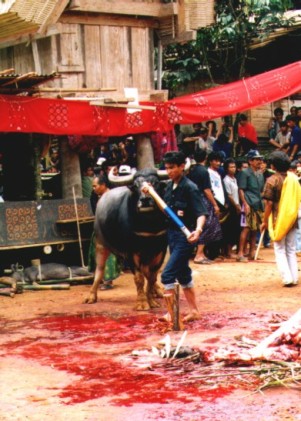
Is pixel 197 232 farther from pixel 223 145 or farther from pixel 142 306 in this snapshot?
pixel 223 145

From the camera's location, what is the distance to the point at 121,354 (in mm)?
8172

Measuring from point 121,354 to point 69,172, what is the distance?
7083mm

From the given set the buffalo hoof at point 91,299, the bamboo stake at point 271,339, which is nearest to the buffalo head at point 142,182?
the buffalo hoof at point 91,299

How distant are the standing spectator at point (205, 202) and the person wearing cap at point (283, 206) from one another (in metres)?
2.54

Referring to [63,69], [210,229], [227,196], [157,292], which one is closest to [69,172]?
[63,69]

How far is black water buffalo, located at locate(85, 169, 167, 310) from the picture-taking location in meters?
10.8

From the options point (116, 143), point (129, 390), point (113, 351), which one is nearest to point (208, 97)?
point (116, 143)

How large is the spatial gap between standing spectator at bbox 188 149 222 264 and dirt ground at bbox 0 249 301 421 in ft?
4.69

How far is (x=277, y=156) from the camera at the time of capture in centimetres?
1220

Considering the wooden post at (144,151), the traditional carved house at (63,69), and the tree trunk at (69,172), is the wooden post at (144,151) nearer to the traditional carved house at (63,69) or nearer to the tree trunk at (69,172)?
the traditional carved house at (63,69)

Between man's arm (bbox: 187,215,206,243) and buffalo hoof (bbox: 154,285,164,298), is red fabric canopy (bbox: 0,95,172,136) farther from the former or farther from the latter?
man's arm (bbox: 187,215,206,243)

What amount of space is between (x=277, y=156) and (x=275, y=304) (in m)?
2.34

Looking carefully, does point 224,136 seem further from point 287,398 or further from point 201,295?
point 287,398

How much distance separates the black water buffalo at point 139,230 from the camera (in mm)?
10797
